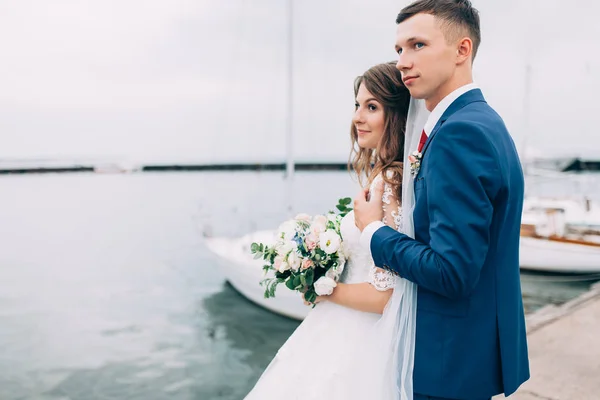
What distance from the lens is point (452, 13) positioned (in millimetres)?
1424

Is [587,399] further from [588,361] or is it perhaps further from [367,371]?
[367,371]

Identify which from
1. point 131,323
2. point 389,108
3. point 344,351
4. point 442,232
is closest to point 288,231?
point 344,351

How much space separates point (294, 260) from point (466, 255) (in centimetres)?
73

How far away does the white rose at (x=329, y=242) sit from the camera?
1.80 meters

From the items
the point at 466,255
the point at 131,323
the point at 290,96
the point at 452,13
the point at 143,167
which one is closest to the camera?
the point at 466,255

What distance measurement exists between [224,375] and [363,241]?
825 centimetres

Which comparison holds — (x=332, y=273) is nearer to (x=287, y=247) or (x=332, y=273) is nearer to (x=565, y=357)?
(x=287, y=247)

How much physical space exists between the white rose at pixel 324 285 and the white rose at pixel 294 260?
0.32 feet

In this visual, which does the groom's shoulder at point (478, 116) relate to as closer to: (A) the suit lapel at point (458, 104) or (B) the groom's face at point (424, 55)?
(A) the suit lapel at point (458, 104)

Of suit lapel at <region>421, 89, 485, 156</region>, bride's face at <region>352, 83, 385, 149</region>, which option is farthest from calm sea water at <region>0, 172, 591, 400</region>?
suit lapel at <region>421, 89, 485, 156</region>

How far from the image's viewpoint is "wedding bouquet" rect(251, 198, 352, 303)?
183 centimetres

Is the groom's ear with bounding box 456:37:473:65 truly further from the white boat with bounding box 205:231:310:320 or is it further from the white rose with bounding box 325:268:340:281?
the white boat with bounding box 205:231:310:320

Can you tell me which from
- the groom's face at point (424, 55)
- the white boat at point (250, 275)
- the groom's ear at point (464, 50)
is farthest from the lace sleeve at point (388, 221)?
the white boat at point (250, 275)

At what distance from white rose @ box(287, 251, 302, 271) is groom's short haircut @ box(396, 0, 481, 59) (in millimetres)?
911
